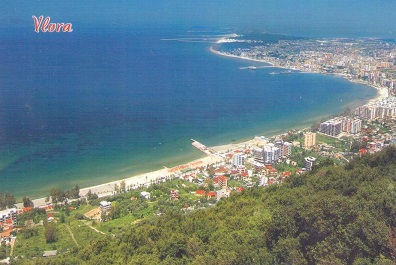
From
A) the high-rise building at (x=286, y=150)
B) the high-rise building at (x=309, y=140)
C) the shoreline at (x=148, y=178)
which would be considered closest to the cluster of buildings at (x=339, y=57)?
the high-rise building at (x=309, y=140)

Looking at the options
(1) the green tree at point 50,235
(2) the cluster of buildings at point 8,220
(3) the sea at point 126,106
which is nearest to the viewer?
(1) the green tree at point 50,235

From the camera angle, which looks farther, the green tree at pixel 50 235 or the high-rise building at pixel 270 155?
the high-rise building at pixel 270 155

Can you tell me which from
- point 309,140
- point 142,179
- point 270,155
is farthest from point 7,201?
point 309,140

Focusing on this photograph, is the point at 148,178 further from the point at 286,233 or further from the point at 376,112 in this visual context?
the point at 376,112

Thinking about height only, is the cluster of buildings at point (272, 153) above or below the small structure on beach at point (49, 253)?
above

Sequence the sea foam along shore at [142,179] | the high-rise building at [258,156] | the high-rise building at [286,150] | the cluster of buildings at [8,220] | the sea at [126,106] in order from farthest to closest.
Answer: the high-rise building at [286,150] → the high-rise building at [258,156] → the sea at [126,106] → the sea foam along shore at [142,179] → the cluster of buildings at [8,220]

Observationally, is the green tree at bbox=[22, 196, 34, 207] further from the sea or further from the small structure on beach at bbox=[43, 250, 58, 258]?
the small structure on beach at bbox=[43, 250, 58, 258]

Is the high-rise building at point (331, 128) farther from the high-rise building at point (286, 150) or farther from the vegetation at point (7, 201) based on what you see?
the vegetation at point (7, 201)
